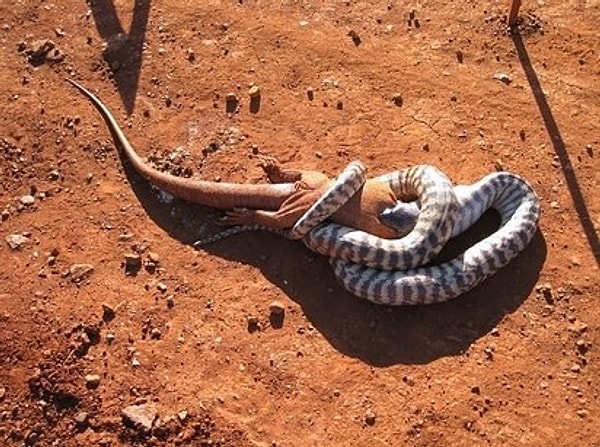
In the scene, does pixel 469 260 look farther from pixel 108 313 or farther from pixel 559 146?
pixel 108 313

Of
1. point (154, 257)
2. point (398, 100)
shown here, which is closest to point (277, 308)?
point (154, 257)

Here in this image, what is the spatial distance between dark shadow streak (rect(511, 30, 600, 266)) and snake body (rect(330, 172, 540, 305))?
597 millimetres

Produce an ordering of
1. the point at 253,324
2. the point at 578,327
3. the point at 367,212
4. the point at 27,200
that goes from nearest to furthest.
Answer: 1. the point at 578,327
2. the point at 253,324
3. the point at 367,212
4. the point at 27,200

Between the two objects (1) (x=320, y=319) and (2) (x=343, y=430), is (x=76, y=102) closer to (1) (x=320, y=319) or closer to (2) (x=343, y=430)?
(1) (x=320, y=319)

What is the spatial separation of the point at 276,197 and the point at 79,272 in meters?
2.29

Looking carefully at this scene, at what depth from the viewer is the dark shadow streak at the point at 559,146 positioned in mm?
10094

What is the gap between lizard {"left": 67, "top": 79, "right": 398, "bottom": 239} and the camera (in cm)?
986

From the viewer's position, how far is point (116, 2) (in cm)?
1239

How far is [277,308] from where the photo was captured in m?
9.56

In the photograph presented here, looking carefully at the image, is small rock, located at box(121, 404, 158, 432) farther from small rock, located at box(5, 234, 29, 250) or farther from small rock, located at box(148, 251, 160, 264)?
small rock, located at box(5, 234, 29, 250)

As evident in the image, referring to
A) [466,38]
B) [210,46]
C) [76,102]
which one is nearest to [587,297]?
[466,38]

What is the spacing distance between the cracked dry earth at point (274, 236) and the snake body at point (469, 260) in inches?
8.4

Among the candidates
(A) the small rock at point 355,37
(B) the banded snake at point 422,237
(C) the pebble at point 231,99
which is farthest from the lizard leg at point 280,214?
(A) the small rock at point 355,37

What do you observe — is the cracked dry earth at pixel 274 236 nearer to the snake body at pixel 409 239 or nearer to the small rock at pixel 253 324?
the small rock at pixel 253 324
